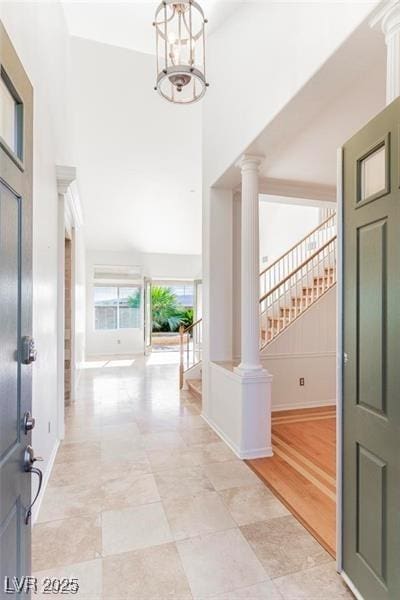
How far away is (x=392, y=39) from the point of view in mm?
1416

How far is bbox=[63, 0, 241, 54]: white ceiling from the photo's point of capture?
10.4 ft

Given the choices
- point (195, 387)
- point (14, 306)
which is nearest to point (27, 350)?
point (14, 306)

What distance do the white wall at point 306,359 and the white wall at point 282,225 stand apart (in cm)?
273

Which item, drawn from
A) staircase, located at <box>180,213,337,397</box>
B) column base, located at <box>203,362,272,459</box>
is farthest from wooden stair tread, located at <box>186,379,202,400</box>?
column base, located at <box>203,362,272,459</box>

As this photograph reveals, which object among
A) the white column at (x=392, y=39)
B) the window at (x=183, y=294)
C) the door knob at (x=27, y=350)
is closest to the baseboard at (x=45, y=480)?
the door knob at (x=27, y=350)

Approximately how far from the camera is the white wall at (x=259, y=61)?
5.91ft

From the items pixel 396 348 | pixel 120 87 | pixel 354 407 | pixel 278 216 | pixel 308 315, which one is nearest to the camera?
pixel 396 348

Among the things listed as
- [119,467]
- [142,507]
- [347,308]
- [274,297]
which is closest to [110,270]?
[274,297]

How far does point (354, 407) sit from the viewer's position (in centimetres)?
155

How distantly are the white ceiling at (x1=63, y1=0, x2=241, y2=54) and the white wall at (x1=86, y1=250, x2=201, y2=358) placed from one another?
595 cm

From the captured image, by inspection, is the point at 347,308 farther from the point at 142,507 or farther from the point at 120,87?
the point at 120,87

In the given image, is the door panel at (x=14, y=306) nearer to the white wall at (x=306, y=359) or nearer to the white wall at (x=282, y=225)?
the white wall at (x=306, y=359)

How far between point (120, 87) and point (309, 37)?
4004mm

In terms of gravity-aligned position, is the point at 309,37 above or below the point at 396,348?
above
